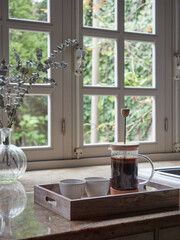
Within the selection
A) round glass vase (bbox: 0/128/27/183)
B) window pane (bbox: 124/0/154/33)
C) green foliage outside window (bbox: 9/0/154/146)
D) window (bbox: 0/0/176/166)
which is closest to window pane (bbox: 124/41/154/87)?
green foliage outside window (bbox: 9/0/154/146)

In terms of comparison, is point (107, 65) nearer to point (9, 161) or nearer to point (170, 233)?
point (9, 161)

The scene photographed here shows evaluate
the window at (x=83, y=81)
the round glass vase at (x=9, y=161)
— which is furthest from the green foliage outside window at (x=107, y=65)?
the round glass vase at (x=9, y=161)

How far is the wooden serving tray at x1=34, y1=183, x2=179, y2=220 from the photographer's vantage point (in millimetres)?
1113

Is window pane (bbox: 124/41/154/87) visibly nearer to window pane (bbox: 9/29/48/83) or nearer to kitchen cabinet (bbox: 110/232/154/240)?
window pane (bbox: 9/29/48/83)

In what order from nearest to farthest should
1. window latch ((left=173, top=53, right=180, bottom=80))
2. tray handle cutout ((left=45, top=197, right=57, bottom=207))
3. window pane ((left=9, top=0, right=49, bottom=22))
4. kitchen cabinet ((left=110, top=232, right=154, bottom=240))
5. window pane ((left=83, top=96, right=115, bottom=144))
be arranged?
kitchen cabinet ((left=110, top=232, right=154, bottom=240))
tray handle cutout ((left=45, top=197, right=57, bottom=207))
window latch ((left=173, top=53, right=180, bottom=80))
window pane ((left=83, top=96, right=115, bottom=144))
window pane ((left=9, top=0, right=49, bottom=22))

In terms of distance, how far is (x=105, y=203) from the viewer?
1.15m

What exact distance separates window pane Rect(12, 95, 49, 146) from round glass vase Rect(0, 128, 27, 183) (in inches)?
154

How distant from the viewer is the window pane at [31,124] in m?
5.74

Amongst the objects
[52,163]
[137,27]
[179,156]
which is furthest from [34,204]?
[137,27]

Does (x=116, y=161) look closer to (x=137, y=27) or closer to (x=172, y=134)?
(x=172, y=134)

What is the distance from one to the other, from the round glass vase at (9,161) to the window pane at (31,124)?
392 cm

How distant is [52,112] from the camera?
220 cm

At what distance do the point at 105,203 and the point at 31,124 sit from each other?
4.76m

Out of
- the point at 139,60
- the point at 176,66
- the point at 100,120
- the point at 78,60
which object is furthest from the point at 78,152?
the point at 100,120
